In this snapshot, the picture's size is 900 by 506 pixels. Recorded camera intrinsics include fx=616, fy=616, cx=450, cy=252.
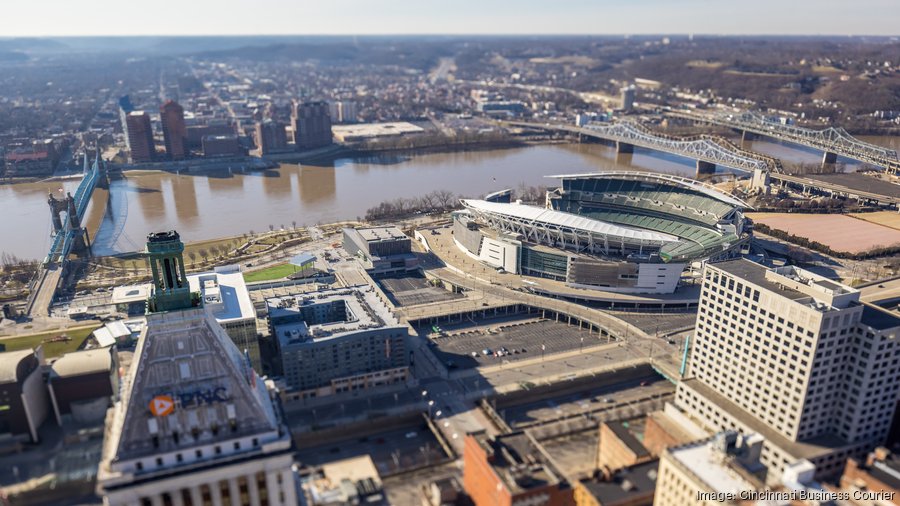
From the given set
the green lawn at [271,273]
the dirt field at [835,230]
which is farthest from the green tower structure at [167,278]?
the dirt field at [835,230]

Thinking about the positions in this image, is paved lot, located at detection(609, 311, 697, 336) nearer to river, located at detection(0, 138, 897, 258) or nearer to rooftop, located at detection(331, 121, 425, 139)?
river, located at detection(0, 138, 897, 258)

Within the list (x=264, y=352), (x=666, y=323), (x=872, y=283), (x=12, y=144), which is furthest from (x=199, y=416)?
(x=12, y=144)

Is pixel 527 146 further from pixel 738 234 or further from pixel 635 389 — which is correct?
pixel 635 389

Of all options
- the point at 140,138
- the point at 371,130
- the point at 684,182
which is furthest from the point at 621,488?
the point at 371,130

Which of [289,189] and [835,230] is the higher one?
[835,230]

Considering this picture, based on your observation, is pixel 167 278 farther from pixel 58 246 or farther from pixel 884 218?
pixel 884 218

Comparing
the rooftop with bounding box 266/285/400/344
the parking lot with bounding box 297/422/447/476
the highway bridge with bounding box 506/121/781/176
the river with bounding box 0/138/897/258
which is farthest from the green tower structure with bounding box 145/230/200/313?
the highway bridge with bounding box 506/121/781/176
